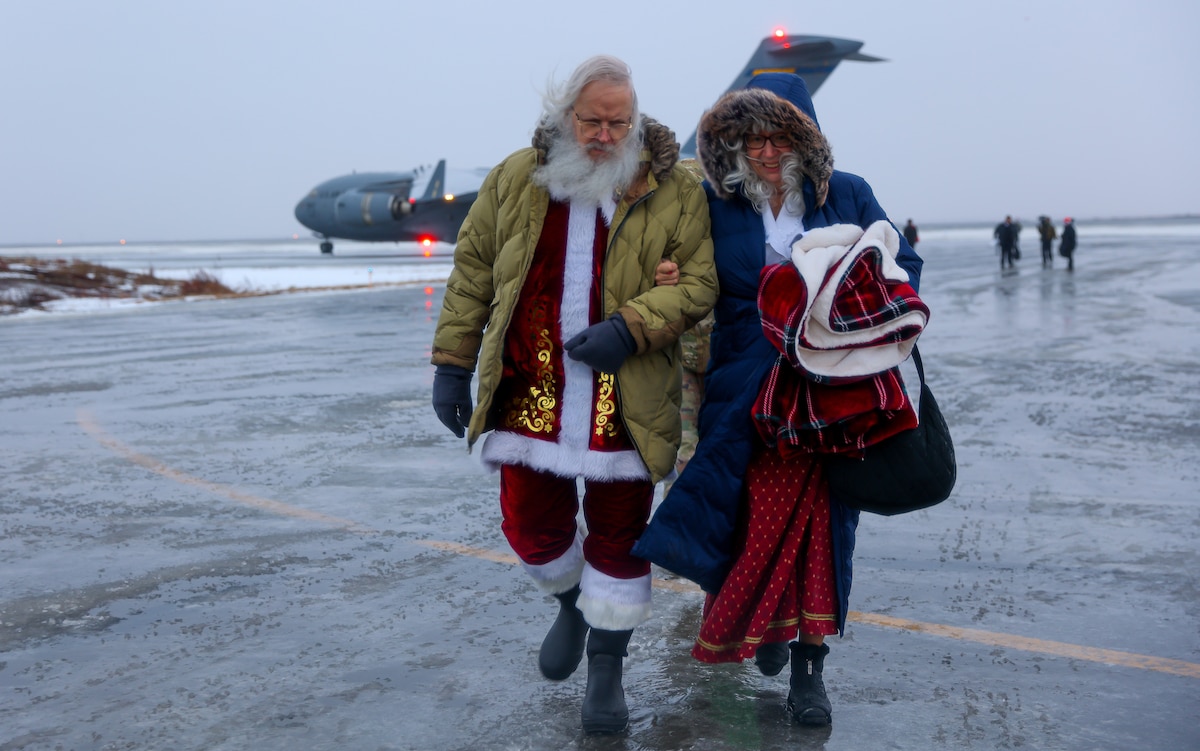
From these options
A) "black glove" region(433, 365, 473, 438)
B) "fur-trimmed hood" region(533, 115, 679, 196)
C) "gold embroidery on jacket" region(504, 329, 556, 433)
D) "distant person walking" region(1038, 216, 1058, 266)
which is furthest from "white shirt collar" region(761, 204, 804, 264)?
"distant person walking" region(1038, 216, 1058, 266)

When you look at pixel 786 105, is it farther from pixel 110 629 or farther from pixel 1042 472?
pixel 1042 472

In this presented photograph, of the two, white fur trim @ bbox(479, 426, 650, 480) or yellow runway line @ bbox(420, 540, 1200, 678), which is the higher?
white fur trim @ bbox(479, 426, 650, 480)

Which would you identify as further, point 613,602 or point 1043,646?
point 1043,646

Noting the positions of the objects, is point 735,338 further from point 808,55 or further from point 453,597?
point 808,55

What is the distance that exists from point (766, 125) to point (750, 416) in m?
0.83

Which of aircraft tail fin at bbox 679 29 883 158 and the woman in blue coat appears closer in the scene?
the woman in blue coat

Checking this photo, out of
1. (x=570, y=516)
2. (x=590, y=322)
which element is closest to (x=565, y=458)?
(x=570, y=516)

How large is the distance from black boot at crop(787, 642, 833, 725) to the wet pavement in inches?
2.2

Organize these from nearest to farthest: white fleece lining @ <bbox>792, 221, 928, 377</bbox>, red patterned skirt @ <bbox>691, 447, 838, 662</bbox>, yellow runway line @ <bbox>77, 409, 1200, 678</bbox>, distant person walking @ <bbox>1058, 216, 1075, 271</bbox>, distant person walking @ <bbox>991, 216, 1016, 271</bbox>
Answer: white fleece lining @ <bbox>792, 221, 928, 377</bbox>
red patterned skirt @ <bbox>691, 447, 838, 662</bbox>
yellow runway line @ <bbox>77, 409, 1200, 678</bbox>
distant person walking @ <bbox>1058, 216, 1075, 271</bbox>
distant person walking @ <bbox>991, 216, 1016, 271</bbox>

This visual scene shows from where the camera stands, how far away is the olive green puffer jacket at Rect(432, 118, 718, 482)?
331cm

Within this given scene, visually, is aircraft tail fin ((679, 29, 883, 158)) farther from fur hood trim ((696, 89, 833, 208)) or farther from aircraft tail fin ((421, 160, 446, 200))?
fur hood trim ((696, 89, 833, 208))

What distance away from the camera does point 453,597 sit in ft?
14.8

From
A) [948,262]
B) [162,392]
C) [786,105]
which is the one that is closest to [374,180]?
[948,262]

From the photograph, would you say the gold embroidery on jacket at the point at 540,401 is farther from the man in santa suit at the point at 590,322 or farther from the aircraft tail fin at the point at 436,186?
the aircraft tail fin at the point at 436,186
